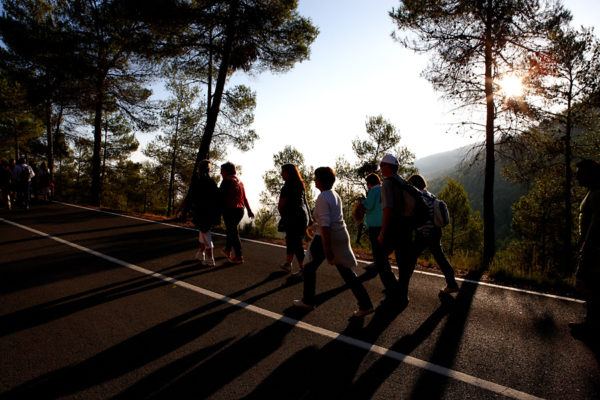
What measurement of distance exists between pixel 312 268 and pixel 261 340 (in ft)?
4.09

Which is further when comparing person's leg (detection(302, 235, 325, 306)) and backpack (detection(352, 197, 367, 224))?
backpack (detection(352, 197, 367, 224))

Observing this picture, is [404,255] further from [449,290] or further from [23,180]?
[23,180]

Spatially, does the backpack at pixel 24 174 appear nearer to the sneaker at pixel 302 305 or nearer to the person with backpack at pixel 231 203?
the person with backpack at pixel 231 203

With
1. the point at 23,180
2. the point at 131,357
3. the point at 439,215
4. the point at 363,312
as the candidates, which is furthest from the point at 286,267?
the point at 23,180

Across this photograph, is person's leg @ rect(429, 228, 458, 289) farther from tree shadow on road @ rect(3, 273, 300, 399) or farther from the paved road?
tree shadow on road @ rect(3, 273, 300, 399)

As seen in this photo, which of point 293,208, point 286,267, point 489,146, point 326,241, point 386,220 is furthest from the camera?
point 489,146

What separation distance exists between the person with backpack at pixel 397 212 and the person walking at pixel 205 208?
3.63 meters

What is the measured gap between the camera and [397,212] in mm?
4551

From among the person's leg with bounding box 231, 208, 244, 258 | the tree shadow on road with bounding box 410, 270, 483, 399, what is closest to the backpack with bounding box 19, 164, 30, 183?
the person's leg with bounding box 231, 208, 244, 258

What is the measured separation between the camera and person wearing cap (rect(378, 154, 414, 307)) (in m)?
4.48

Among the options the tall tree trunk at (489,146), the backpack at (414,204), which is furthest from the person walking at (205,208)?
the tall tree trunk at (489,146)

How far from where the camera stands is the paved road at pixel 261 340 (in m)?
2.91

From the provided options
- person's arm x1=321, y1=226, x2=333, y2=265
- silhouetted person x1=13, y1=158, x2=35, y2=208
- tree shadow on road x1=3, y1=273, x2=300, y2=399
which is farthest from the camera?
silhouetted person x1=13, y1=158, x2=35, y2=208

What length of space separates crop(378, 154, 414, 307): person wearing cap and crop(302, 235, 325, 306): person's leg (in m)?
0.83
